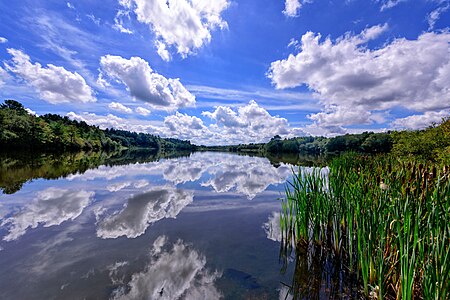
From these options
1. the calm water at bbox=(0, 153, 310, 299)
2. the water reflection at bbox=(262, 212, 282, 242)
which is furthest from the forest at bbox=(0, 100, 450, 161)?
the calm water at bbox=(0, 153, 310, 299)

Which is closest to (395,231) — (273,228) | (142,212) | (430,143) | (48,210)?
(273,228)

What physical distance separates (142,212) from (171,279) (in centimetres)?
565

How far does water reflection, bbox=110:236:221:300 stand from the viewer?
15.5 feet

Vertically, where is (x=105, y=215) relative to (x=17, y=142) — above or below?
below

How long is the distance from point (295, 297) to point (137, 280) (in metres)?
3.40

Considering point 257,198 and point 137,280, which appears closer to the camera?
point 137,280

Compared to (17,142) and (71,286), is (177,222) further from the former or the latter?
(17,142)

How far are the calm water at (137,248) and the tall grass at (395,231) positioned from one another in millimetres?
1521

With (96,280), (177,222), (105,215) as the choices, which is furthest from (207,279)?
(105,215)

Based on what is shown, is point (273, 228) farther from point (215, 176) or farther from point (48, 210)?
point (215, 176)

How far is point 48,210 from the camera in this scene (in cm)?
1041

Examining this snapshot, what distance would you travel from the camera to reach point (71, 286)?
487 cm

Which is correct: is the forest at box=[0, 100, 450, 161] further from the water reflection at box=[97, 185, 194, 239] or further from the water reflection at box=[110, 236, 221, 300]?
the water reflection at box=[97, 185, 194, 239]

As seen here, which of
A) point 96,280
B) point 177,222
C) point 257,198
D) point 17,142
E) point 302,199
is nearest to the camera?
point 96,280
